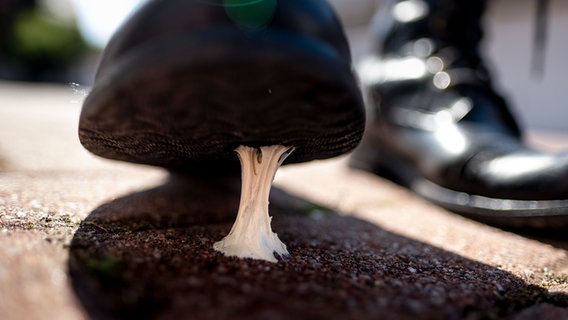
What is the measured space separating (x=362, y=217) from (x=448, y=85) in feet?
1.57

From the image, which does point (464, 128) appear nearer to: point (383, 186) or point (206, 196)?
point (383, 186)

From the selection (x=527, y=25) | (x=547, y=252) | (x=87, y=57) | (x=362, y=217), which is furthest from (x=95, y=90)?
(x=87, y=57)

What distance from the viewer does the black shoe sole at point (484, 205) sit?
0.79 metres

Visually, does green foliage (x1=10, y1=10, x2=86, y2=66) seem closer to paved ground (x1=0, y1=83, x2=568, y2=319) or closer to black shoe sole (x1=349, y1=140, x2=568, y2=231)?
paved ground (x1=0, y1=83, x2=568, y2=319)

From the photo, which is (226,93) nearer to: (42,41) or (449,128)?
(449,128)

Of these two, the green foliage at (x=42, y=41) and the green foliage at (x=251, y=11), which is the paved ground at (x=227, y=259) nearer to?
the green foliage at (x=251, y=11)

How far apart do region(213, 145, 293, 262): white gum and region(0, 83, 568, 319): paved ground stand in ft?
0.07

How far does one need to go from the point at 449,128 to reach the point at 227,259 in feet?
2.52

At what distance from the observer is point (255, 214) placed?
1.85ft

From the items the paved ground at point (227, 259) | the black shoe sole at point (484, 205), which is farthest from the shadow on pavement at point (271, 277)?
the black shoe sole at point (484, 205)

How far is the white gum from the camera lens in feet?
1.74

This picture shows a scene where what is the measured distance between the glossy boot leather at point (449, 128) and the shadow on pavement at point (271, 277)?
269mm

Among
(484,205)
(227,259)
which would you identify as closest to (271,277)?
(227,259)

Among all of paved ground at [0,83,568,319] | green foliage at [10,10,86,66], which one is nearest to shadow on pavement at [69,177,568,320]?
paved ground at [0,83,568,319]
